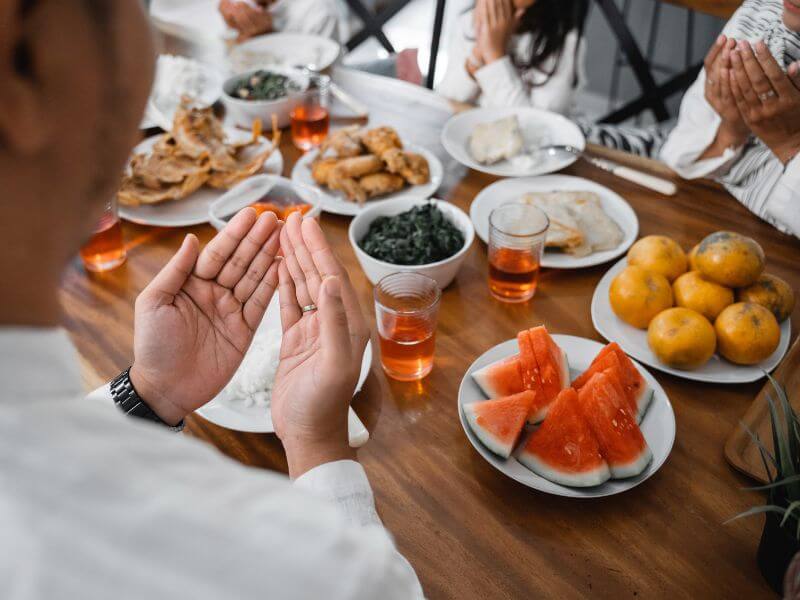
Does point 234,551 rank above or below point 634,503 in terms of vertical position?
above

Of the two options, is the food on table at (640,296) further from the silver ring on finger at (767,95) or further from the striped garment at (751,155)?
the silver ring on finger at (767,95)

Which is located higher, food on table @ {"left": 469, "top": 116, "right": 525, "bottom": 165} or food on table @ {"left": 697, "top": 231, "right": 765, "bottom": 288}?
food on table @ {"left": 697, "top": 231, "right": 765, "bottom": 288}

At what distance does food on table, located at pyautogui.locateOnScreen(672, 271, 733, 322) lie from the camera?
4.34ft

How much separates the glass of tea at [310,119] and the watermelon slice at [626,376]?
1.21 meters

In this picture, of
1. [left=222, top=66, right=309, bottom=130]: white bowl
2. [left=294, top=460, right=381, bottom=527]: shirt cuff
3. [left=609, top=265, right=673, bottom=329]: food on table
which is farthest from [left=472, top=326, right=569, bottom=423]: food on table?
[left=222, top=66, right=309, bottom=130]: white bowl

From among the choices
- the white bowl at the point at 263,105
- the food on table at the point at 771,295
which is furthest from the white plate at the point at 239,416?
the white bowl at the point at 263,105

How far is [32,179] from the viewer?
1.71 ft

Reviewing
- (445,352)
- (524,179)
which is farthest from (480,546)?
(524,179)

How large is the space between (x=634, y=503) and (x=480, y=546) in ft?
0.85

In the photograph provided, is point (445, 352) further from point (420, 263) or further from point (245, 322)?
point (245, 322)

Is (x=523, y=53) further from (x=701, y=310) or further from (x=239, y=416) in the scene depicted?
(x=239, y=416)

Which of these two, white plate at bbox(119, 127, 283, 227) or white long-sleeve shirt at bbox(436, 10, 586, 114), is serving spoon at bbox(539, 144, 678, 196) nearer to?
white long-sleeve shirt at bbox(436, 10, 586, 114)

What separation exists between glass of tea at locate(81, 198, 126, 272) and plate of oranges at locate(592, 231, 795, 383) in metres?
1.11

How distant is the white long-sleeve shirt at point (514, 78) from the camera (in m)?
2.47
